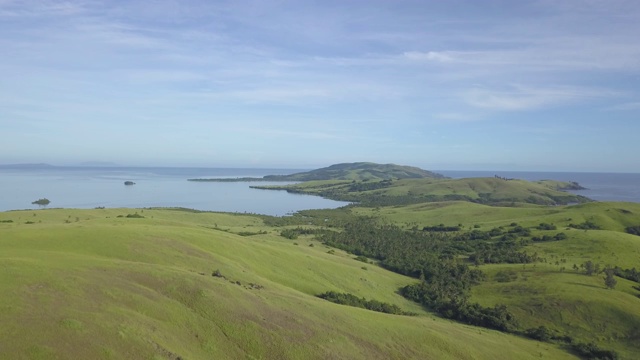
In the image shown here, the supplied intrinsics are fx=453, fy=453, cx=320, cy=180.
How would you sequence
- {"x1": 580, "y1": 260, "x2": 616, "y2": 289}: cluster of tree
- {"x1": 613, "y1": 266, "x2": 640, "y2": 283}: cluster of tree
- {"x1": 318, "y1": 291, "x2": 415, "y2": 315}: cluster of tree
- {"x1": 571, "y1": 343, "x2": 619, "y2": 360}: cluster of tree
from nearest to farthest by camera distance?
{"x1": 571, "y1": 343, "x2": 619, "y2": 360}: cluster of tree < {"x1": 318, "y1": 291, "x2": 415, "y2": 315}: cluster of tree < {"x1": 580, "y1": 260, "x2": 616, "y2": 289}: cluster of tree < {"x1": 613, "y1": 266, "x2": 640, "y2": 283}: cluster of tree

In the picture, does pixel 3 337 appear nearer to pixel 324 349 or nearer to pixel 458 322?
pixel 324 349

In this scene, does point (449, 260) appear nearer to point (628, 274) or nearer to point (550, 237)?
point (628, 274)

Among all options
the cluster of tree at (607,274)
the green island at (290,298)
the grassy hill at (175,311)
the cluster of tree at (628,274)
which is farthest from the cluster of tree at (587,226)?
the grassy hill at (175,311)

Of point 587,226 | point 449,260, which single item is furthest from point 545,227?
point 449,260

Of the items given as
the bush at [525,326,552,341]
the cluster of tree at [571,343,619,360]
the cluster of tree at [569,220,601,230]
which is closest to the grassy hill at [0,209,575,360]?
the cluster of tree at [571,343,619,360]

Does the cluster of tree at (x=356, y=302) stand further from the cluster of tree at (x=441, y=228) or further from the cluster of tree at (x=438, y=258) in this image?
the cluster of tree at (x=441, y=228)

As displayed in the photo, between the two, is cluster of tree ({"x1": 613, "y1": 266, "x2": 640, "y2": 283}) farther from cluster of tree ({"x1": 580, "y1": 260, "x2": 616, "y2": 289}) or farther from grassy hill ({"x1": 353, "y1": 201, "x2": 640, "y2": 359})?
grassy hill ({"x1": 353, "y1": 201, "x2": 640, "y2": 359})
